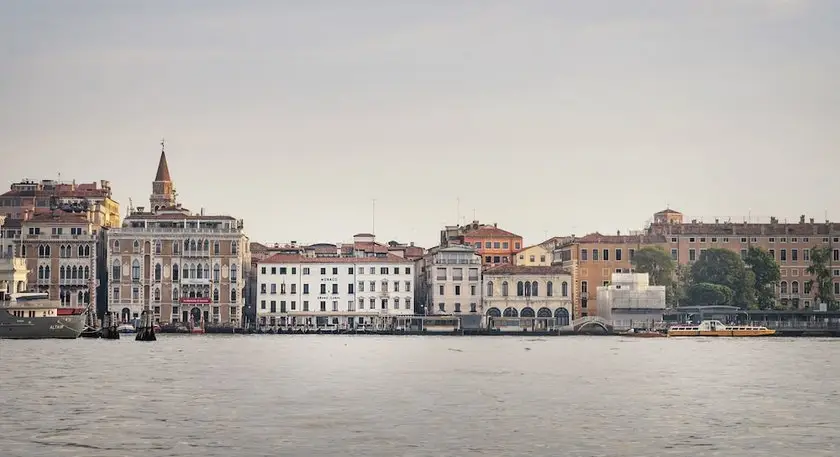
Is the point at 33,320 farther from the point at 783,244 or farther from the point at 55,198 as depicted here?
the point at 783,244

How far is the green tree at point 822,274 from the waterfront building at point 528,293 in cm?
2491

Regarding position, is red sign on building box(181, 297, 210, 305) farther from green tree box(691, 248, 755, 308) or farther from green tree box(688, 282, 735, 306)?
green tree box(691, 248, 755, 308)

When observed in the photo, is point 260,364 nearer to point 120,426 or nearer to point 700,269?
point 120,426

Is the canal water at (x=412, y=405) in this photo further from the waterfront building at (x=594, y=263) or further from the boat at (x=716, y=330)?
the waterfront building at (x=594, y=263)

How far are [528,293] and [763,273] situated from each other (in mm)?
23733

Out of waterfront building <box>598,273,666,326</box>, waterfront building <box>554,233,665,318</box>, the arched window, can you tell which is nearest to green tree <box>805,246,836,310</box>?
waterfront building <box>554,233,665,318</box>

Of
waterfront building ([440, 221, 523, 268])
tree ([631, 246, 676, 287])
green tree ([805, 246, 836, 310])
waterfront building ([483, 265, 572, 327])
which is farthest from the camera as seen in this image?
waterfront building ([440, 221, 523, 268])

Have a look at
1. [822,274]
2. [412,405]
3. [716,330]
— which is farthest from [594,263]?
[412,405]

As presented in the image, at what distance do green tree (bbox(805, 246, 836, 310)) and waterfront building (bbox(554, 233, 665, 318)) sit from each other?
16236 mm

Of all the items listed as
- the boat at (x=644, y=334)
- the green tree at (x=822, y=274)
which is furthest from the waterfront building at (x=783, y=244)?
the boat at (x=644, y=334)

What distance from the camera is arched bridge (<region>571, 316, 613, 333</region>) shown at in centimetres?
Result: 13425

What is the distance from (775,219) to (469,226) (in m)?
33.6

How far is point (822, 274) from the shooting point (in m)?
139

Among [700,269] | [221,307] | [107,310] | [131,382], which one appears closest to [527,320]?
[700,269]
